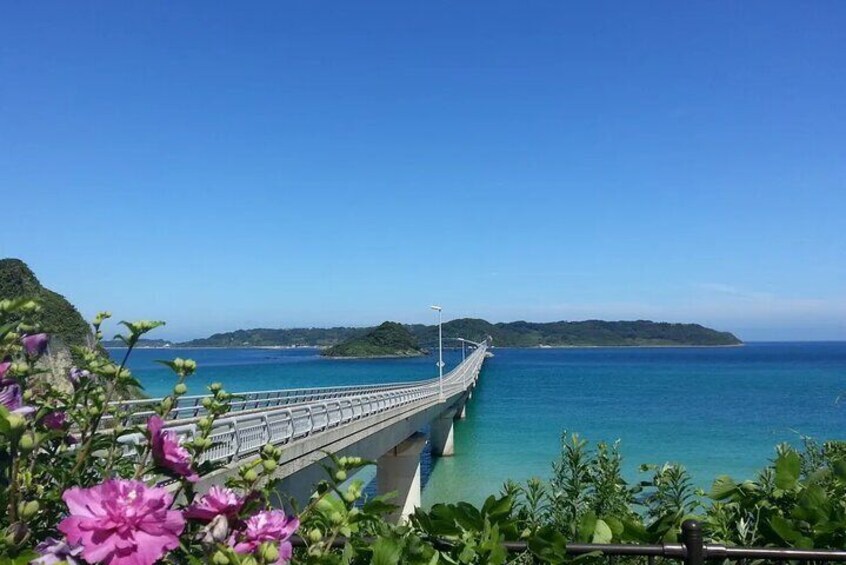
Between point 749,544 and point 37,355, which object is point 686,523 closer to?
point 749,544

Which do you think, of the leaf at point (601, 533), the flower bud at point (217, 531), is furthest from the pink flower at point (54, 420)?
the leaf at point (601, 533)

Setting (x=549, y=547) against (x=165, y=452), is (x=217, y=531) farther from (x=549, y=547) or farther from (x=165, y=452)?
(x=549, y=547)

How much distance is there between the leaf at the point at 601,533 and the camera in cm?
242

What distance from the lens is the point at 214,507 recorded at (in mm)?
1306

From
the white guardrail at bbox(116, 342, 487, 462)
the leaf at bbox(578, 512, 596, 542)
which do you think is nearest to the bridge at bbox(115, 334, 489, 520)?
the white guardrail at bbox(116, 342, 487, 462)

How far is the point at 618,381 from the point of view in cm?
10156

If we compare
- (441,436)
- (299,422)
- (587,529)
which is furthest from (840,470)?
(441,436)

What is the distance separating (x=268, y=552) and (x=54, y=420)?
0.78m

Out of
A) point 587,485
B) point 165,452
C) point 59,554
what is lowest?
point 587,485

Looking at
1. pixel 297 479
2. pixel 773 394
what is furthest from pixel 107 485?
pixel 773 394

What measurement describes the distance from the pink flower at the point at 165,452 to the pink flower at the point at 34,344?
391 millimetres

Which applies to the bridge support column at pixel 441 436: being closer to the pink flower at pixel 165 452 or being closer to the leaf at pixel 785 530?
the leaf at pixel 785 530

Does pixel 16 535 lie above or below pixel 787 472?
above

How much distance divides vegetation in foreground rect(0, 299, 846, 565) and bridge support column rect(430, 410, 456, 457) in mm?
40464
